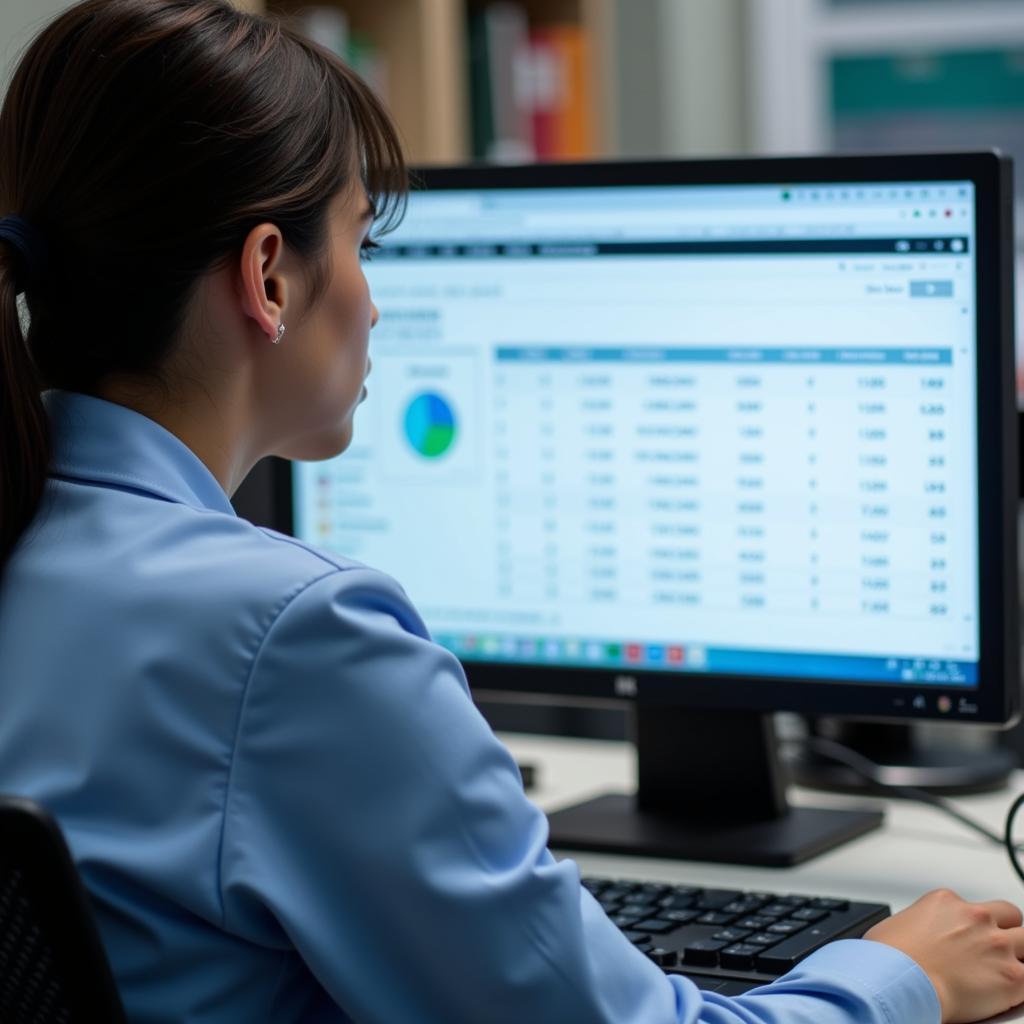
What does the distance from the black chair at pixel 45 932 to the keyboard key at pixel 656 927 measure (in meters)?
0.37

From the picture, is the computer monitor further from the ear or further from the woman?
the ear

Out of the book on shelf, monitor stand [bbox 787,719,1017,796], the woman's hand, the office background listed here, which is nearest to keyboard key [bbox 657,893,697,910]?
the woman's hand

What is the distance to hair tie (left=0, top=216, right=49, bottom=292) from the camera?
2.63 ft

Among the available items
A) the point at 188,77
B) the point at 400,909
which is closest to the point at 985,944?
the point at 400,909

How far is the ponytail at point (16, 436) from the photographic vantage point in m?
0.78

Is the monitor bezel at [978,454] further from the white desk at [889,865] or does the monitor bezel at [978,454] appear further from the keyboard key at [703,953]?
the keyboard key at [703,953]

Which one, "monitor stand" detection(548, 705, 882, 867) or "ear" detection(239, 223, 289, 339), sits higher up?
"ear" detection(239, 223, 289, 339)

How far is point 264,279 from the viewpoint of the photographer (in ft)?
2.74

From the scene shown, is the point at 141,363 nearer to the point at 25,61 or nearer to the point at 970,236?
the point at 25,61

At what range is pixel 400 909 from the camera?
0.70 meters

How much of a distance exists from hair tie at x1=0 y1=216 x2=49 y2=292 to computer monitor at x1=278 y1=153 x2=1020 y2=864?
447 millimetres

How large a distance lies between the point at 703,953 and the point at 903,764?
506 mm

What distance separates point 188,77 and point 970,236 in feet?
1.74

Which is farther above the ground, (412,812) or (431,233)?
(431,233)
